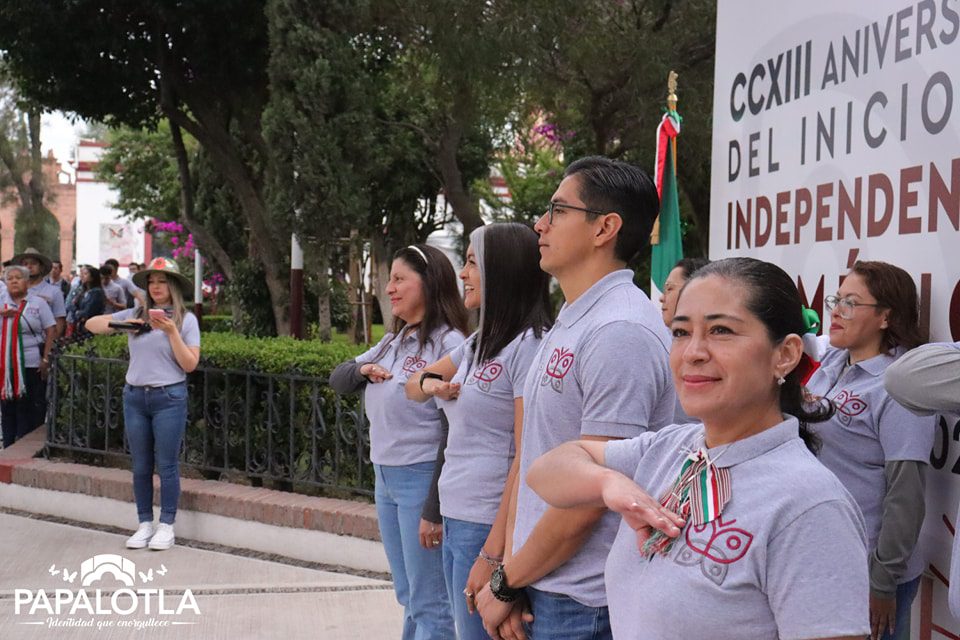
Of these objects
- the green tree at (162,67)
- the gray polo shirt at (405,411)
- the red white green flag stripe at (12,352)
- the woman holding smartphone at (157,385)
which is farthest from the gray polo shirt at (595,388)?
the green tree at (162,67)

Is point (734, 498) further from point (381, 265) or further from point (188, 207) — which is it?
point (381, 265)

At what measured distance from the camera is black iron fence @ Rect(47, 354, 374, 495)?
261 inches

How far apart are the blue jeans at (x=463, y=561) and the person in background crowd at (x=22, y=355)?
7.17 m

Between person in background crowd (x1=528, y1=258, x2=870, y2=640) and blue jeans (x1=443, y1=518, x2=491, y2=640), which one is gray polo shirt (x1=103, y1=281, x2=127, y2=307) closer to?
blue jeans (x1=443, y1=518, x2=491, y2=640)

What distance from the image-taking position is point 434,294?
425 cm

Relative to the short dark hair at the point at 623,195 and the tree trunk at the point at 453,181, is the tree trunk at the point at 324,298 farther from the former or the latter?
the short dark hair at the point at 623,195

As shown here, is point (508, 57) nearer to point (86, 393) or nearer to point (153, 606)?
point (86, 393)

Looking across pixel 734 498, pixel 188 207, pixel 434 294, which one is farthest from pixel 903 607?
pixel 188 207

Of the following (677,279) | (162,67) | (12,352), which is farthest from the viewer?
(162,67)

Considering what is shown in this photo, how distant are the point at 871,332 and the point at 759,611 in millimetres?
1483

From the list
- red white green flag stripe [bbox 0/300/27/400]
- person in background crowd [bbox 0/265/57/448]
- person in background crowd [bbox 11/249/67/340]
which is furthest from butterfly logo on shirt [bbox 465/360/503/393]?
person in background crowd [bbox 11/249/67/340]

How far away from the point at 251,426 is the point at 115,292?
26.7 ft

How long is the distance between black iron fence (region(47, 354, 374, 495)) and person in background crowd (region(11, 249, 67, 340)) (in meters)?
2.43

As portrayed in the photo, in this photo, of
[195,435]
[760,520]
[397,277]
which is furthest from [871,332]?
[195,435]
